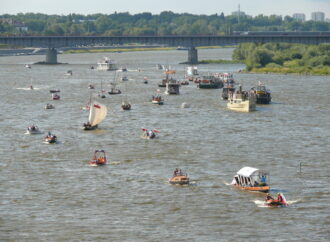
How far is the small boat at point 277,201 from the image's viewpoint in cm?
6581

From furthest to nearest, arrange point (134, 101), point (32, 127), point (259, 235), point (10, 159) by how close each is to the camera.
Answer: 1. point (134, 101)
2. point (32, 127)
3. point (10, 159)
4. point (259, 235)

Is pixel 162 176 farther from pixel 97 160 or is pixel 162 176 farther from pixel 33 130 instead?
pixel 33 130

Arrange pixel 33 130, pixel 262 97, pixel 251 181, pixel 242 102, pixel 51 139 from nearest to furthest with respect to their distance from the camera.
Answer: pixel 251 181, pixel 51 139, pixel 33 130, pixel 242 102, pixel 262 97

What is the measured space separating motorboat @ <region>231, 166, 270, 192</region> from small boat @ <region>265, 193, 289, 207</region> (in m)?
4.46

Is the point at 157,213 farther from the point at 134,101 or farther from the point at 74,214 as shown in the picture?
the point at 134,101

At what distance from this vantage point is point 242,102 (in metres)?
137

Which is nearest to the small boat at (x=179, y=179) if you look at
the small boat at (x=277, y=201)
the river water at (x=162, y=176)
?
the river water at (x=162, y=176)

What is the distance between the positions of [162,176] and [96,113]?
114ft

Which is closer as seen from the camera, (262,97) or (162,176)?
(162,176)

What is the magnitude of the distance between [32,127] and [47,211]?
4240 centimetres

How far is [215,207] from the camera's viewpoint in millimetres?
66062

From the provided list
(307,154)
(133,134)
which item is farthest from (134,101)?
(307,154)

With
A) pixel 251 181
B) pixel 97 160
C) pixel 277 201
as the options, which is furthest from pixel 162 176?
pixel 277 201

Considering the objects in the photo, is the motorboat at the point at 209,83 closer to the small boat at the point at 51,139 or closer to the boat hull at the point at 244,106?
the boat hull at the point at 244,106
